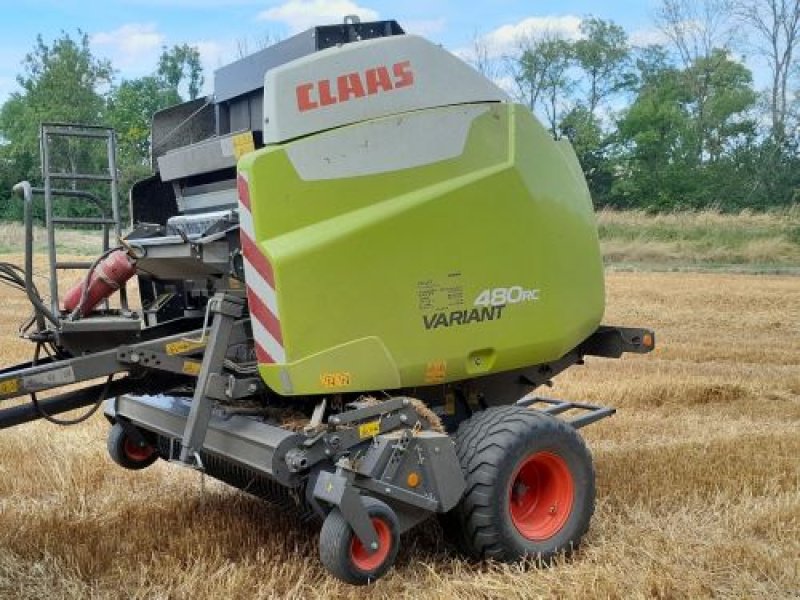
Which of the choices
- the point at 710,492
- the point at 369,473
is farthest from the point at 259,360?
the point at 710,492

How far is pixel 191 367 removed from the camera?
3816mm

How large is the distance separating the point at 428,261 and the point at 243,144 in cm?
90

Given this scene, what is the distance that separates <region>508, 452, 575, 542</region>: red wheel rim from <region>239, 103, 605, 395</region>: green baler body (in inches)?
18.3

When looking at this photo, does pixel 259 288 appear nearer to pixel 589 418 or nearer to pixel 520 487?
pixel 520 487

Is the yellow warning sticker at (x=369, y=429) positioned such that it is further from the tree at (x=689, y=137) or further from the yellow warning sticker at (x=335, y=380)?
the tree at (x=689, y=137)

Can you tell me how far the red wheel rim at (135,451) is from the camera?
484 centimetres

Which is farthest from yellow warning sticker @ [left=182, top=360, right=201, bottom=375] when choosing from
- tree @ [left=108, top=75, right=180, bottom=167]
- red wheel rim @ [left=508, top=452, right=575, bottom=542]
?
tree @ [left=108, top=75, right=180, bottom=167]

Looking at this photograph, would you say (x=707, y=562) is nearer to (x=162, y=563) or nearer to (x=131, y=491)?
(x=162, y=563)

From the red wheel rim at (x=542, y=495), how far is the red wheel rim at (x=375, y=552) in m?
0.70

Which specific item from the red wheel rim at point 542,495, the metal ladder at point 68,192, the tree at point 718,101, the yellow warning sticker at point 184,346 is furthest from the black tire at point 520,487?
the tree at point 718,101

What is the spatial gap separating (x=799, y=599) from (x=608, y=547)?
761 mm

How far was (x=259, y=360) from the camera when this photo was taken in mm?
3572

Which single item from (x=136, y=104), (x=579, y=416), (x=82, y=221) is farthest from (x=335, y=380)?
(x=136, y=104)

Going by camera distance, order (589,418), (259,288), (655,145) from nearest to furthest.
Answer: (259,288), (589,418), (655,145)
